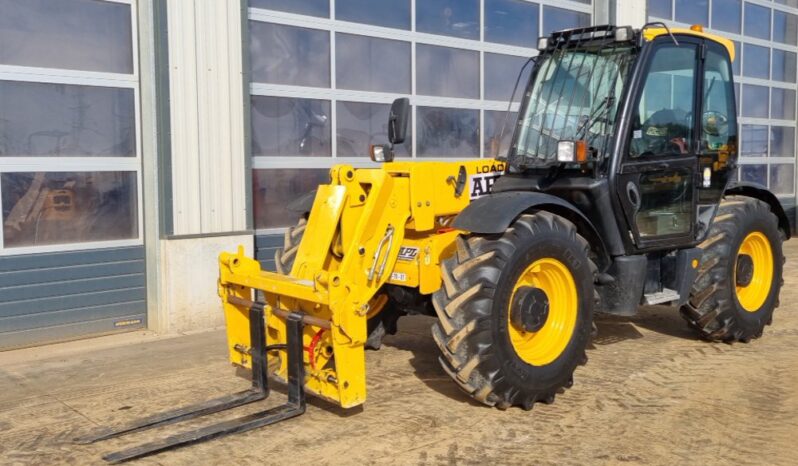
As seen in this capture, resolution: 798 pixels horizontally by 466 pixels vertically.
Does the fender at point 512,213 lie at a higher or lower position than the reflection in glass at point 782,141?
lower

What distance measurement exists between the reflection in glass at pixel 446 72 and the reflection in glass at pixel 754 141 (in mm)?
6561

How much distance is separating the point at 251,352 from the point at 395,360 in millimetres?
1428

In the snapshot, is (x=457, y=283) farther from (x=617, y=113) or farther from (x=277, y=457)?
(x=617, y=113)

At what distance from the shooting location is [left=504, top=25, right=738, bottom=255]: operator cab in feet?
17.9

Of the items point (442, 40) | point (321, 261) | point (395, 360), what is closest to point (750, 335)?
point (395, 360)

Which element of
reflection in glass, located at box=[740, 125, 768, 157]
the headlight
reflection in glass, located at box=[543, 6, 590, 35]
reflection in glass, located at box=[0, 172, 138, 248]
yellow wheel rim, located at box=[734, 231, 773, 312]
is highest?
reflection in glass, located at box=[543, 6, 590, 35]

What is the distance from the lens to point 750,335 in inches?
256

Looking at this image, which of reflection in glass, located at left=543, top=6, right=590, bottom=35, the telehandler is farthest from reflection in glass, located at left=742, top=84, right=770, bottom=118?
the telehandler

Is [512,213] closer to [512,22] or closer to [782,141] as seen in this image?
[512,22]

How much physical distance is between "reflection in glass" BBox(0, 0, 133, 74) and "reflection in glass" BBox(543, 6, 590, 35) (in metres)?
5.83

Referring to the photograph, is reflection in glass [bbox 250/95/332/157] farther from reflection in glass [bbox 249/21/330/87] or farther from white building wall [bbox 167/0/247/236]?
white building wall [bbox 167/0/247/236]

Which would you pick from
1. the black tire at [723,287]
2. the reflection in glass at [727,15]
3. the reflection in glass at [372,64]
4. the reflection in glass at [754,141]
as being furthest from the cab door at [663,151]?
the reflection in glass at [754,141]

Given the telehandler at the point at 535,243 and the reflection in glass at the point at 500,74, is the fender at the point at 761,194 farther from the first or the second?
the reflection in glass at the point at 500,74

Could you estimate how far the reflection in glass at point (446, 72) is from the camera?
9391 millimetres
